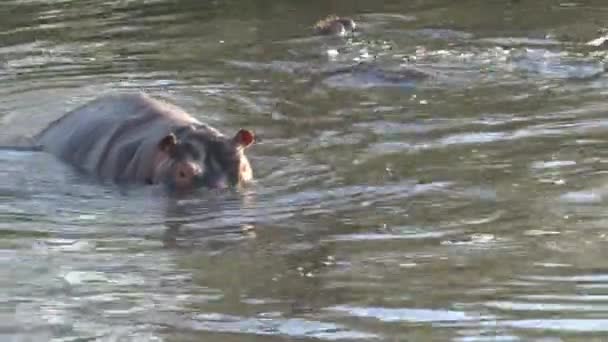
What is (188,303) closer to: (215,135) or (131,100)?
(215,135)

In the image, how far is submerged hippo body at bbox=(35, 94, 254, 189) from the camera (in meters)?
8.12

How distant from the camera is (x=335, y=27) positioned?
12.8m

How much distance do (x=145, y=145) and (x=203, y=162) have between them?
0.57m

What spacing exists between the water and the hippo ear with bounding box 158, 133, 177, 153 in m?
0.25

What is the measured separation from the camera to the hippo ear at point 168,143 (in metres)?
8.11

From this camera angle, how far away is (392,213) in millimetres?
6902

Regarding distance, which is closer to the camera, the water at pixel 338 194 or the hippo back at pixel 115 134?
the water at pixel 338 194

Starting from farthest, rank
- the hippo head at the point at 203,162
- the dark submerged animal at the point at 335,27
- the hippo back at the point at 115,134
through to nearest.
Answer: the dark submerged animal at the point at 335,27 < the hippo back at the point at 115,134 < the hippo head at the point at 203,162

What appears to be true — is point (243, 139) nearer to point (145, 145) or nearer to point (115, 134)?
point (145, 145)

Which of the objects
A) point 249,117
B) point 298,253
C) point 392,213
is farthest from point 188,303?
point 249,117

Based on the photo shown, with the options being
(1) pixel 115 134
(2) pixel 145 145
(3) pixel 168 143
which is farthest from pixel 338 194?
(1) pixel 115 134

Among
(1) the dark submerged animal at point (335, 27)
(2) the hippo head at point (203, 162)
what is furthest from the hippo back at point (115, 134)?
(1) the dark submerged animal at point (335, 27)

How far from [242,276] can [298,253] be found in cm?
47

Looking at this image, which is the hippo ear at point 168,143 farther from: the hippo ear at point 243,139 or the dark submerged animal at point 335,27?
the dark submerged animal at point 335,27
